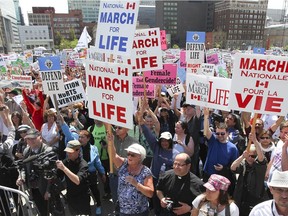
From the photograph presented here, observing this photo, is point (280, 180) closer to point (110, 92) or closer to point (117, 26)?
point (110, 92)

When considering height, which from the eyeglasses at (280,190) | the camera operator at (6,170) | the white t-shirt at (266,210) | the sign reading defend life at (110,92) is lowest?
the camera operator at (6,170)

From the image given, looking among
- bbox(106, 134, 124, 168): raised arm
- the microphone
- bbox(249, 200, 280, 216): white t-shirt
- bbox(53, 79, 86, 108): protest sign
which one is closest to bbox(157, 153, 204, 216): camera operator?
bbox(106, 134, 124, 168): raised arm

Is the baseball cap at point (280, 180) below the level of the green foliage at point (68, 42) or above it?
above

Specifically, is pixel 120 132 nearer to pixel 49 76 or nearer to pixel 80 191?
pixel 80 191

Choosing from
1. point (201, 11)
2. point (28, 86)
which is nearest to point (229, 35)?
point (201, 11)

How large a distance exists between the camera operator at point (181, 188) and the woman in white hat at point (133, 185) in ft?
0.78

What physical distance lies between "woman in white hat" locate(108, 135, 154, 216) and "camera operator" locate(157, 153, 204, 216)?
0.24 metres

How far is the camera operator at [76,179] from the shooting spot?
3.62m

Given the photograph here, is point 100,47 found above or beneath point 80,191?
above

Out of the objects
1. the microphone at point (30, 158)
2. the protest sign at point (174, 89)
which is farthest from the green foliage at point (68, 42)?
the microphone at point (30, 158)

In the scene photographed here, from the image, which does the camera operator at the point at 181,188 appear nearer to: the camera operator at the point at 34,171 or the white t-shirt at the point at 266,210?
the white t-shirt at the point at 266,210

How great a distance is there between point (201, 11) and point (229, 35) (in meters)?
16.4

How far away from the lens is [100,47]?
3.47m

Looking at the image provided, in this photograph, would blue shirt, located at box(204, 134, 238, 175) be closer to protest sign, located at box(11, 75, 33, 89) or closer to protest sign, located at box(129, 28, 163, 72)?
protest sign, located at box(129, 28, 163, 72)
